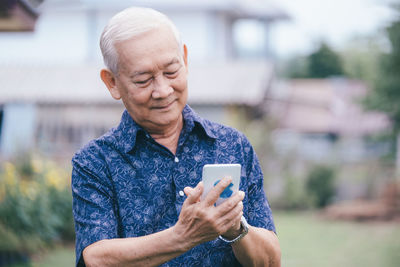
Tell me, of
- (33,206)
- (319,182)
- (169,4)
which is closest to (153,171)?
(33,206)

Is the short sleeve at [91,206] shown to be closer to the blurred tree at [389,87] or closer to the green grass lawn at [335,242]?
the green grass lawn at [335,242]

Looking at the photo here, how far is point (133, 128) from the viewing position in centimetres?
196

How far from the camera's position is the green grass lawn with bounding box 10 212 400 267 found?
768 cm

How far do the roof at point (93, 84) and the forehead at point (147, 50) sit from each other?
13454 millimetres

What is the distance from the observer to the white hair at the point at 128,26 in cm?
180

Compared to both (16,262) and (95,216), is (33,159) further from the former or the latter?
(95,216)

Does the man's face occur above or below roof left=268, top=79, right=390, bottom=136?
above

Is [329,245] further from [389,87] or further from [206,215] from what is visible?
[206,215]

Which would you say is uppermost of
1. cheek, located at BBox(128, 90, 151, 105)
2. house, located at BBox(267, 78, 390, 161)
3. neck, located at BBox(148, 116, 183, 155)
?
cheek, located at BBox(128, 90, 151, 105)

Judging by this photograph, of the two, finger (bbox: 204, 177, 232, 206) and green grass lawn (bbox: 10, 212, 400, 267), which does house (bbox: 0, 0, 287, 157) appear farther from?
finger (bbox: 204, 177, 232, 206)

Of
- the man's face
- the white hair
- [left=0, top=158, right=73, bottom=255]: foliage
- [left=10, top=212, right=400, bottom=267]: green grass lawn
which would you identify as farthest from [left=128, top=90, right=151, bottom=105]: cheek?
[left=10, top=212, right=400, bottom=267]: green grass lawn

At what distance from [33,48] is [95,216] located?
1727 centimetres

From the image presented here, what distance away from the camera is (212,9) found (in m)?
17.7

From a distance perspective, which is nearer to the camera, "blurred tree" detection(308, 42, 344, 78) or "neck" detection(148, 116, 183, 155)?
"neck" detection(148, 116, 183, 155)
